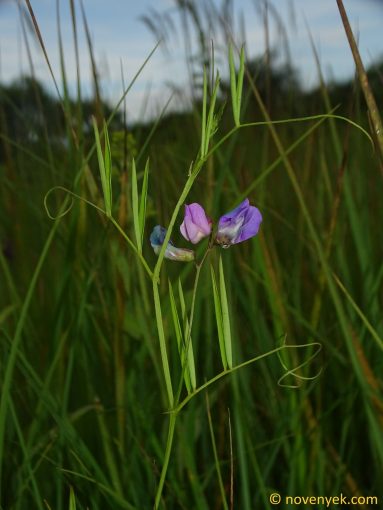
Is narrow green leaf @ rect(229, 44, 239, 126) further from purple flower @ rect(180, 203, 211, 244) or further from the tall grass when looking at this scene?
the tall grass

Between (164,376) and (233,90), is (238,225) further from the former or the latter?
(164,376)

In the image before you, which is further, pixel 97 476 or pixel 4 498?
pixel 4 498

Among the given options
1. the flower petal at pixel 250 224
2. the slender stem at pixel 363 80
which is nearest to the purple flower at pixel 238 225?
the flower petal at pixel 250 224

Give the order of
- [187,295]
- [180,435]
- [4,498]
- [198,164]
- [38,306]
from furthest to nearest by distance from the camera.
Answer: [38,306]
[187,295]
[4,498]
[180,435]
[198,164]

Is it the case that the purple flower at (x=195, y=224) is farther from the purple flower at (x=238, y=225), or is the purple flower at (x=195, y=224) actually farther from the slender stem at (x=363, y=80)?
the slender stem at (x=363, y=80)

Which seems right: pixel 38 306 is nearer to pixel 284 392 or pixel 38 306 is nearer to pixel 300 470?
pixel 284 392

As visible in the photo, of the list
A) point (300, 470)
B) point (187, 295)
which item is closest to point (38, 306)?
point (187, 295)
